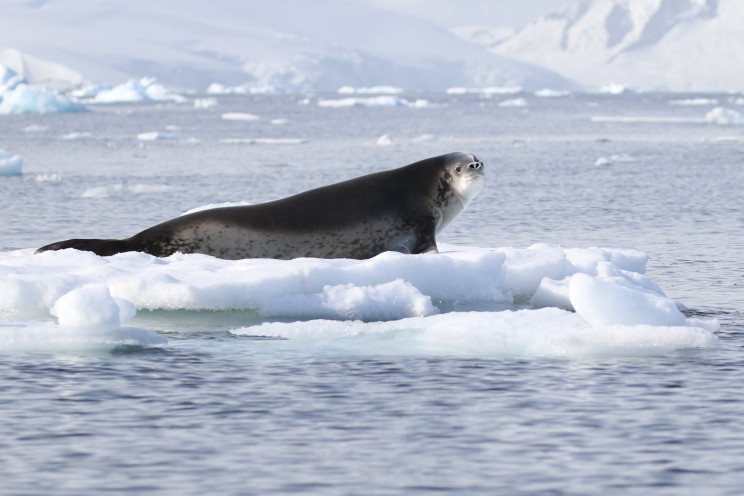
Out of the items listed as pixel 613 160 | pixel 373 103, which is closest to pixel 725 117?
pixel 613 160

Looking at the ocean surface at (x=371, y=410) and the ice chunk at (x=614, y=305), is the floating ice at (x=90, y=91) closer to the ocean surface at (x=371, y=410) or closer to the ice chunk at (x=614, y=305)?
the ocean surface at (x=371, y=410)

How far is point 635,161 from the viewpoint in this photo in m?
35.6

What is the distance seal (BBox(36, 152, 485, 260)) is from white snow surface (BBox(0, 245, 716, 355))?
0.60 meters

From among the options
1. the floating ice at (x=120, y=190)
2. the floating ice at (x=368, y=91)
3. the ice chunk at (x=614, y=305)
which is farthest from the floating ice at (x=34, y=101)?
the floating ice at (x=368, y=91)

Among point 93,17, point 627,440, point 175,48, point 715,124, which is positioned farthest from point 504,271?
point 93,17

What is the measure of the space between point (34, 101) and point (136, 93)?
26.4 meters

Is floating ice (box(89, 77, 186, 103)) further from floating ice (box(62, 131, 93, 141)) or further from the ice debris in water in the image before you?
floating ice (box(62, 131, 93, 141))

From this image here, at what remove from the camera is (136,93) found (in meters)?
94.1

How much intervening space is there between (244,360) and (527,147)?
3758 cm

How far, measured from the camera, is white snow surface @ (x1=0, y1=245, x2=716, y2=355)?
328 inches

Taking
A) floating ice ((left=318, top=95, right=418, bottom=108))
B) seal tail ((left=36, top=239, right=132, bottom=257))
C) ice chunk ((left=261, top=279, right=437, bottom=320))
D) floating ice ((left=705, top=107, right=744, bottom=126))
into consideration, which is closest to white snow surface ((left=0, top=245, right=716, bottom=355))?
ice chunk ((left=261, top=279, right=437, bottom=320))

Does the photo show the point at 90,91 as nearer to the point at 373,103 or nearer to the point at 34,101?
the point at 373,103

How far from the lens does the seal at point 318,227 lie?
11234mm

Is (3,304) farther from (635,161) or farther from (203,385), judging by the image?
(635,161)
